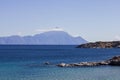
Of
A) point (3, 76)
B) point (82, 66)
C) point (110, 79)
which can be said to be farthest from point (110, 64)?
point (3, 76)

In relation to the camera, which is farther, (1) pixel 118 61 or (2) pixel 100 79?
(1) pixel 118 61

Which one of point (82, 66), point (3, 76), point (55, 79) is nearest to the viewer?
point (55, 79)

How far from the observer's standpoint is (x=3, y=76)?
68312 mm

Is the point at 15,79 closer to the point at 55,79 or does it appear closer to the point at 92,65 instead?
the point at 55,79

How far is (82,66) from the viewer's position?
310 ft

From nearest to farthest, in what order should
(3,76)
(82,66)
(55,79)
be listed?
(55,79) < (3,76) < (82,66)

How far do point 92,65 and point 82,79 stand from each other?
32715 millimetres

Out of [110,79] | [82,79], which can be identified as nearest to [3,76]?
[82,79]

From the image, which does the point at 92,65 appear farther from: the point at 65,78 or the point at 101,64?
the point at 65,78

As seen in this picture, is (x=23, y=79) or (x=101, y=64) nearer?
(x=23, y=79)

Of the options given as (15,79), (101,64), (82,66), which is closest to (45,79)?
(15,79)

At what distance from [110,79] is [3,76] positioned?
21757mm

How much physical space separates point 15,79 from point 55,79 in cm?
774

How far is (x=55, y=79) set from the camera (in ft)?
211
